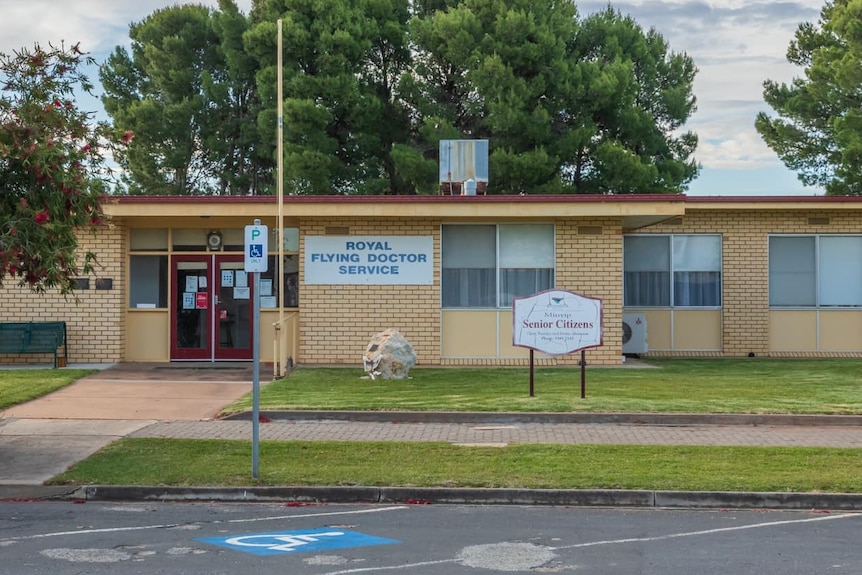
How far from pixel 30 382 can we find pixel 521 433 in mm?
8657

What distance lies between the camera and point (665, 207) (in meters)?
18.5

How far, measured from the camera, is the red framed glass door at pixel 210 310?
20.1m

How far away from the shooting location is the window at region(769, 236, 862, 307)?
22.4 meters

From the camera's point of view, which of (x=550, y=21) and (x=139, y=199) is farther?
(x=550, y=21)

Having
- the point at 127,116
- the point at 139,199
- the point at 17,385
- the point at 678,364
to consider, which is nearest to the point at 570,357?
the point at 678,364

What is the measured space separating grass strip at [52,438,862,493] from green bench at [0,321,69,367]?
8085mm

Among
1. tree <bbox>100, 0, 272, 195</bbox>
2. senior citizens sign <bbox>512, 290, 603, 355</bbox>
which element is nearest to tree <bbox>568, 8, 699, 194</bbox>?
tree <bbox>100, 0, 272, 195</bbox>

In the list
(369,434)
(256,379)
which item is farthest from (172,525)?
(369,434)

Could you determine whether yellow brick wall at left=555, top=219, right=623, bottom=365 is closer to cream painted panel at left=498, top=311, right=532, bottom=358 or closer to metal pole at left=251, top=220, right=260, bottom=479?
cream painted panel at left=498, top=311, right=532, bottom=358

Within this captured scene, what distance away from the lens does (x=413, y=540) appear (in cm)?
788

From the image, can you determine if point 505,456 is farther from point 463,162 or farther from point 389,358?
point 463,162

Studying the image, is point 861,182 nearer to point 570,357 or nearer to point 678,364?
point 678,364

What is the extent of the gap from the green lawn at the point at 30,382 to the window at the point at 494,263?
22.6 ft

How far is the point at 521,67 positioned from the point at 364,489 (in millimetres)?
24609
